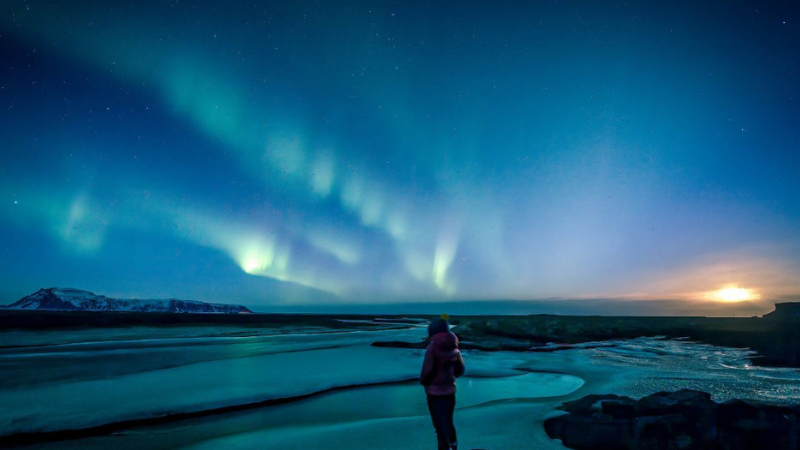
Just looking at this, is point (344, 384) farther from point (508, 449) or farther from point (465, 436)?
point (508, 449)

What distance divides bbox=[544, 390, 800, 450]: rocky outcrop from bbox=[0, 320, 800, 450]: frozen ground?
3.22 ft

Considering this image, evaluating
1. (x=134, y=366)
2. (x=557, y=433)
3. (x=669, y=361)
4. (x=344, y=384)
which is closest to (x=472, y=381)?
(x=344, y=384)

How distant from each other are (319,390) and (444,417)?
977cm

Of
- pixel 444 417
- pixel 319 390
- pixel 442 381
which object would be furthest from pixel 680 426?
pixel 319 390

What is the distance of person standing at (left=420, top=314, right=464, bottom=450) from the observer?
617 cm

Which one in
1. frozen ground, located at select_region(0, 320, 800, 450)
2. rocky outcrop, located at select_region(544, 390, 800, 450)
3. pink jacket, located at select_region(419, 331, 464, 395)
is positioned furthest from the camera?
frozen ground, located at select_region(0, 320, 800, 450)

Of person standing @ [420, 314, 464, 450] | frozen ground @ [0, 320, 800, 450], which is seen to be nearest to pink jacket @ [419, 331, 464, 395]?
person standing @ [420, 314, 464, 450]

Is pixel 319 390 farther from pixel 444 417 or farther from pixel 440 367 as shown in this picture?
pixel 440 367

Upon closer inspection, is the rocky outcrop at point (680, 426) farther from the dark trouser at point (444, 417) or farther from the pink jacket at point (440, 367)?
the pink jacket at point (440, 367)

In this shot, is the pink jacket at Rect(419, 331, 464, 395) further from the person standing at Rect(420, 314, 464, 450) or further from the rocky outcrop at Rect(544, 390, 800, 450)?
the rocky outcrop at Rect(544, 390, 800, 450)

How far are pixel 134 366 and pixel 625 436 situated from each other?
75.2 ft

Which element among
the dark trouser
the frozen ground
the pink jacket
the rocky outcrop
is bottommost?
the frozen ground

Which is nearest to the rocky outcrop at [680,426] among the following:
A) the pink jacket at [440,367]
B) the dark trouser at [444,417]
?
the dark trouser at [444,417]

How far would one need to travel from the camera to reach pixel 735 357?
81.9 feet
